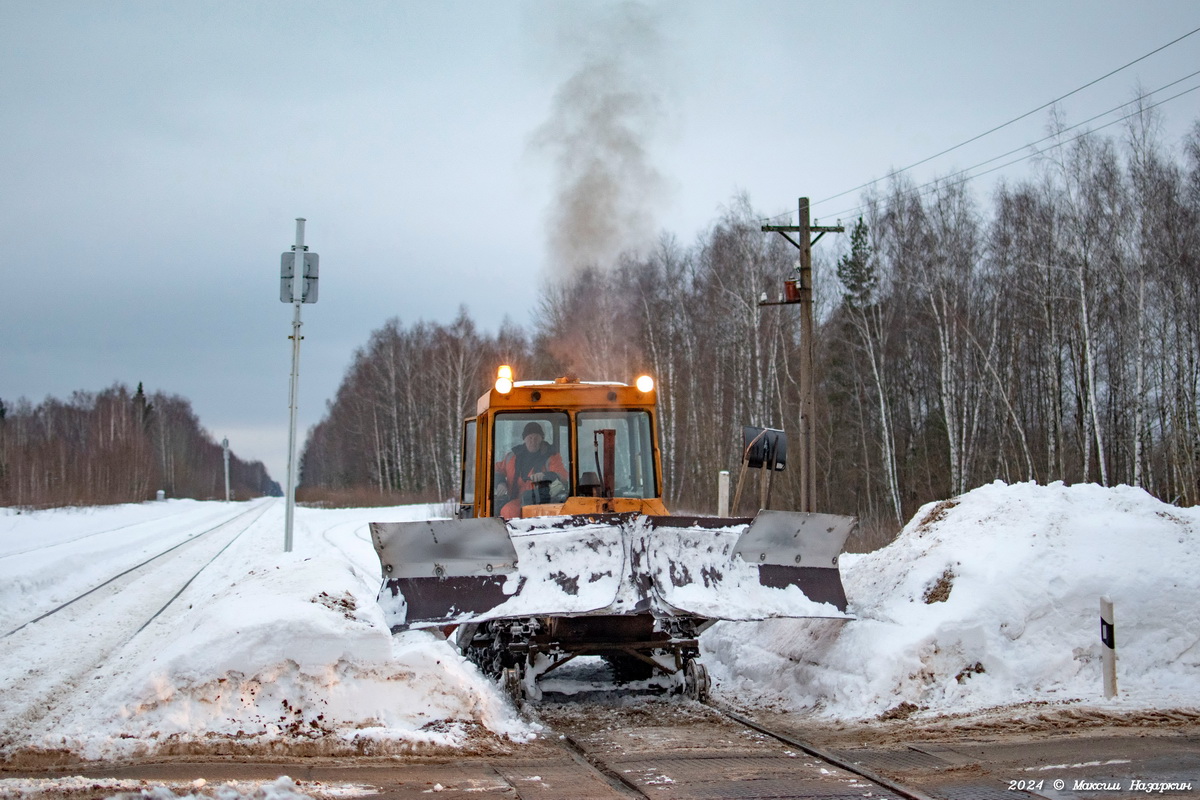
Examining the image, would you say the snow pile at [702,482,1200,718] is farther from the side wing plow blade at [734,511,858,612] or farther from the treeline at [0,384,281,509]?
the treeline at [0,384,281,509]

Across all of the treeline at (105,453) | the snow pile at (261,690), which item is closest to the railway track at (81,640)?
the snow pile at (261,690)

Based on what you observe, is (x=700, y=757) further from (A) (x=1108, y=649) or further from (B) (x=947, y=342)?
(B) (x=947, y=342)

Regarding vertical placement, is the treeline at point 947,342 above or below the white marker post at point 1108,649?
above

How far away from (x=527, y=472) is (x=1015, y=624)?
4014mm

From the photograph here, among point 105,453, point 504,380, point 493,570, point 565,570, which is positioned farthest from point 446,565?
point 105,453

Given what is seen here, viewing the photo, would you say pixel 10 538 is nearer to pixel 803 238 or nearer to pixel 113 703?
pixel 803 238

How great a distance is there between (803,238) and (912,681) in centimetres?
1230

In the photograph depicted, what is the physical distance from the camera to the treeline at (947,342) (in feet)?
80.8

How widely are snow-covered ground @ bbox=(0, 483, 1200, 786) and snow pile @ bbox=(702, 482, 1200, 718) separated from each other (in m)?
0.01

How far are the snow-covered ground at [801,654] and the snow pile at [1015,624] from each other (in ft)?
0.05

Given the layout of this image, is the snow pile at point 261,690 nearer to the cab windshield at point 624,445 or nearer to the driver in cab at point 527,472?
the driver in cab at point 527,472

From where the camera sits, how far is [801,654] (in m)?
7.99

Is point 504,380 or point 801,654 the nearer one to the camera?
point 801,654

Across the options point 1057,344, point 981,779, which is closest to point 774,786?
point 981,779
